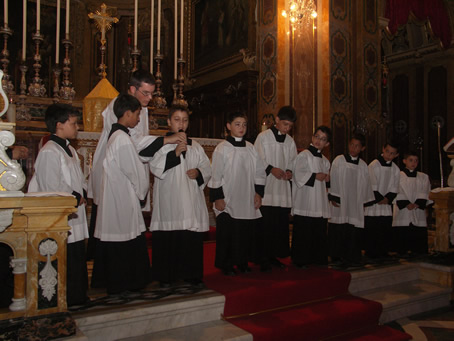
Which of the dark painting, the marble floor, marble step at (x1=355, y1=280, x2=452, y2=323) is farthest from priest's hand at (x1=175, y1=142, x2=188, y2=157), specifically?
the dark painting

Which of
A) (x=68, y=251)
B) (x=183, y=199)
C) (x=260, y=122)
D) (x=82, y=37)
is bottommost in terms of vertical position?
(x=68, y=251)

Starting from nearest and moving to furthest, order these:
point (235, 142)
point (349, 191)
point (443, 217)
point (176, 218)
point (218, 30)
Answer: point (176, 218) < point (235, 142) < point (349, 191) < point (443, 217) < point (218, 30)

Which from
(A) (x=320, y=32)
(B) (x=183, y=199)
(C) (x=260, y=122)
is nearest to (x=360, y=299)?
(B) (x=183, y=199)

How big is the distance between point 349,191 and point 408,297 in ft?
4.16

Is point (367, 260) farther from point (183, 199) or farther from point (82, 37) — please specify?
point (82, 37)

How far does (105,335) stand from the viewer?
9.55ft

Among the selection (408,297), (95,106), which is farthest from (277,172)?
(95,106)

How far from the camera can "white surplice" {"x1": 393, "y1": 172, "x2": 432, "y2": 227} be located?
5595 mm

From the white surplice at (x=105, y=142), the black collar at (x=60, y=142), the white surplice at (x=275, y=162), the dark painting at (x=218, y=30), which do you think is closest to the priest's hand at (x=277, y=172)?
the white surplice at (x=275, y=162)

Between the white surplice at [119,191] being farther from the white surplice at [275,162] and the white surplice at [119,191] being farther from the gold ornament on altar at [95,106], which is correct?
the gold ornament on altar at [95,106]

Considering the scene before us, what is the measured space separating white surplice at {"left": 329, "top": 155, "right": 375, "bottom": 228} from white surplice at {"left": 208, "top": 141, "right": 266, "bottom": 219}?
3.83ft

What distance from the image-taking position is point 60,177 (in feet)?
10.0

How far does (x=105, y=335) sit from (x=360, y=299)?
2.46m

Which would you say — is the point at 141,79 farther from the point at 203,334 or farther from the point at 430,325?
the point at 430,325
